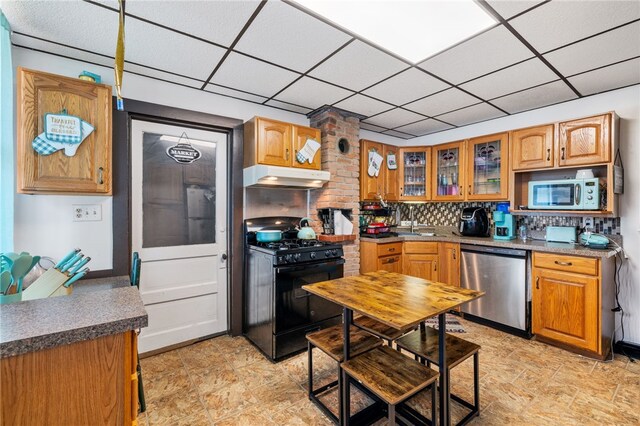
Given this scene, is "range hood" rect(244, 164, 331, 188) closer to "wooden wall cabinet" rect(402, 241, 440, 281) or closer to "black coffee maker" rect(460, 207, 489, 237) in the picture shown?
"wooden wall cabinet" rect(402, 241, 440, 281)

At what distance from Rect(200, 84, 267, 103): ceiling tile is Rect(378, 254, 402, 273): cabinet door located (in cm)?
236

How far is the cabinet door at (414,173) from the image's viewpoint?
4246 mm

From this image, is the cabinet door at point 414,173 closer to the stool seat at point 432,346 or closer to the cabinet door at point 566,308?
the cabinet door at point 566,308

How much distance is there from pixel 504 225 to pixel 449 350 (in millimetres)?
2294

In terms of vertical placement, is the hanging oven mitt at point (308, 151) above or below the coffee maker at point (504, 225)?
above

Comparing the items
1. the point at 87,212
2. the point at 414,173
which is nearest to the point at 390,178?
the point at 414,173

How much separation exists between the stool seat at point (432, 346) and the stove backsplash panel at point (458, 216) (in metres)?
2.31

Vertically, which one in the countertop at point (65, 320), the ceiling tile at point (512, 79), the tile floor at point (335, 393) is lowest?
the tile floor at point (335, 393)

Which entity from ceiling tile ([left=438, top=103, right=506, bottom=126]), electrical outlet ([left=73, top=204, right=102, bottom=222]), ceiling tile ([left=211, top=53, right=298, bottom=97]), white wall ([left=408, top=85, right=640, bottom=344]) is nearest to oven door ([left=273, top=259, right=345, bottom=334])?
electrical outlet ([left=73, top=204, right=102, bottom=222])

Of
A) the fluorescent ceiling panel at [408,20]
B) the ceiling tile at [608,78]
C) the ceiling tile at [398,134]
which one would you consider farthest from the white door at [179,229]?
the ceiling tile at [608,78]

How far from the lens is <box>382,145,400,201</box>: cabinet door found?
4.14 metres

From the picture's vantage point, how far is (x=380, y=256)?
363cm

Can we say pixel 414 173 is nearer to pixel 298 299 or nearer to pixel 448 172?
pixel 448 172

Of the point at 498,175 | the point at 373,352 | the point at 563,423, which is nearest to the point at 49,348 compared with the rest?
the point at 373,352
